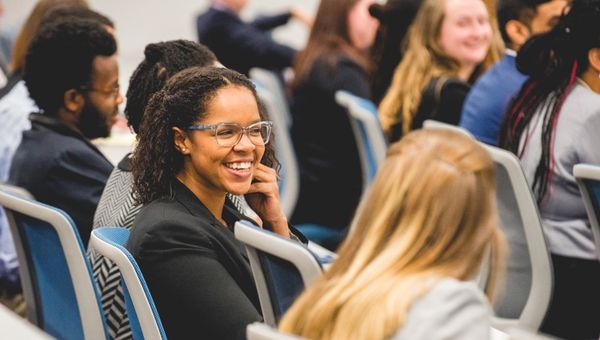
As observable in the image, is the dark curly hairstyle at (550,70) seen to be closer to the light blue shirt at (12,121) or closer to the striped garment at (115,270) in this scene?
the striped garment at (115,270)

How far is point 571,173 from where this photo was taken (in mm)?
3088

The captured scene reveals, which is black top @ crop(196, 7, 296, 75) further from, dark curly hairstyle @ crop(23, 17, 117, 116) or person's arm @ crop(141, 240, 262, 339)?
person's arm @ crop(141, 240, 262, 339)

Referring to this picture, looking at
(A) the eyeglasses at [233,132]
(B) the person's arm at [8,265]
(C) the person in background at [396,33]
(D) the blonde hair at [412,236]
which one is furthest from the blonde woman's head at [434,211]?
(C) the person in background at [396,33]

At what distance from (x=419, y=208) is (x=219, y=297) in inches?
24.1

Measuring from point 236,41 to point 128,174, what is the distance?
13.1ft

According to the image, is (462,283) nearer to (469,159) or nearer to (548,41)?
(469,159)

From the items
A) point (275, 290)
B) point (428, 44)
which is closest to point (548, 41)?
point (428, 44)

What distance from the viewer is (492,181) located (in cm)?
167

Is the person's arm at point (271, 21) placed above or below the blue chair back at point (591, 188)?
below

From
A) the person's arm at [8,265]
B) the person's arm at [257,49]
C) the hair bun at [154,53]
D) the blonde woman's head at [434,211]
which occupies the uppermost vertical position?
the blonde woman's head at [434,211]

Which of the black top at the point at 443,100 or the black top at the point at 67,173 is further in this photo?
the black top at the point at 443,100

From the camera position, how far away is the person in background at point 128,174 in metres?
2.46

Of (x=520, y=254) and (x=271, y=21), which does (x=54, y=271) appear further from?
(x=271, y=21)

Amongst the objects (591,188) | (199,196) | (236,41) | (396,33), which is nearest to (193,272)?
(199,196)
